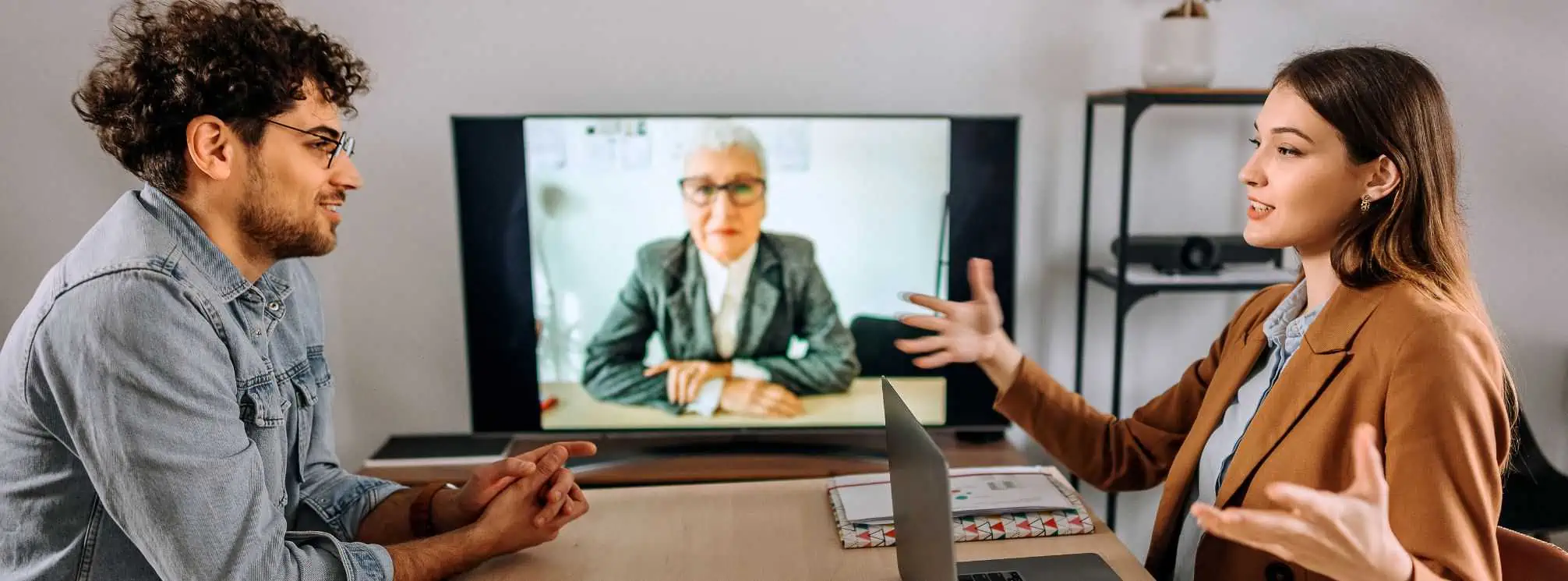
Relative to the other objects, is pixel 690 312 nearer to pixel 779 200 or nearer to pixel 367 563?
pixel 779 200

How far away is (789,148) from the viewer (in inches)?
91.1

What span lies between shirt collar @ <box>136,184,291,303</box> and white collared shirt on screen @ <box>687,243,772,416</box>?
1171mm

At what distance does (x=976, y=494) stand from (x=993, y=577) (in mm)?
262

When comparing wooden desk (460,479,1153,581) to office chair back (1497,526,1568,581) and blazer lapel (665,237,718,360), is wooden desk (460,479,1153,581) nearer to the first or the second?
office chair back (1497,526,1568,581)

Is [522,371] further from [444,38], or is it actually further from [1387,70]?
[1387,70]

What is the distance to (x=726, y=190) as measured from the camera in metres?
2.34

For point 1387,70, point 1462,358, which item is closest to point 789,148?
point 1387,70

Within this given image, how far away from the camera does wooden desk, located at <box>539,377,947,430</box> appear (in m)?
2.46

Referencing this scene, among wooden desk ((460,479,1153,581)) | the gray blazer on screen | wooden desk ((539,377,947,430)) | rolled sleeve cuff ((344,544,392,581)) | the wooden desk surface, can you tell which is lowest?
the wooden desk surface

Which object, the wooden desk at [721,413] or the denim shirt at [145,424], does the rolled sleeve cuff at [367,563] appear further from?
the wooden desk at [721,413]

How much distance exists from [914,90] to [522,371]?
3.99 ft

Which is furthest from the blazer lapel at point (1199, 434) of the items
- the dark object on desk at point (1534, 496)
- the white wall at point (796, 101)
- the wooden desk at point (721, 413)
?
the dark object on desk at point (1534, 496)

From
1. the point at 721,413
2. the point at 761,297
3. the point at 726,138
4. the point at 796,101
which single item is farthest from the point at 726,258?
the point at 796,101

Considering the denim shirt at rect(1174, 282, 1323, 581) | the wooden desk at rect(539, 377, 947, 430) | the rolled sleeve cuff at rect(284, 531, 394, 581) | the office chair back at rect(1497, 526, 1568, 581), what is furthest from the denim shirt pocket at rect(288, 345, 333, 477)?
the office chair back at rect(1497, 526, 1568, 581)
